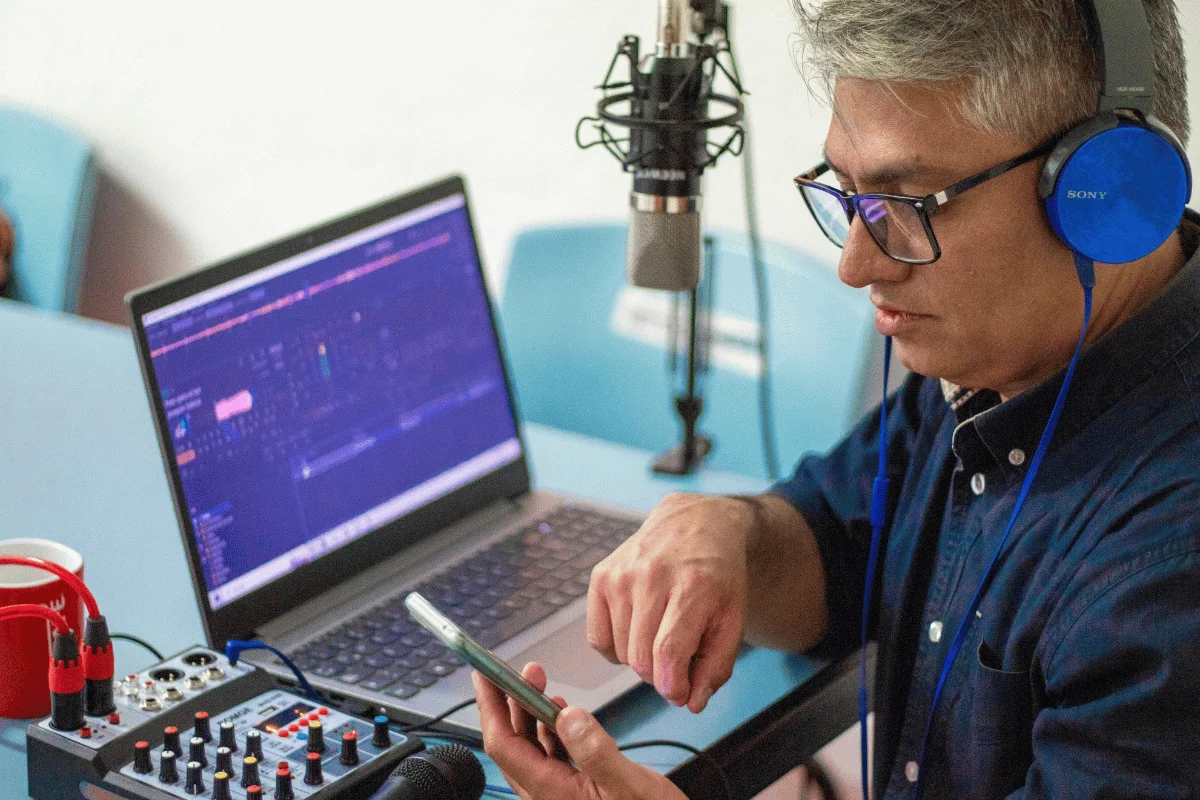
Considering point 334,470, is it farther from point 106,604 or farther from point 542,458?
point 542,458

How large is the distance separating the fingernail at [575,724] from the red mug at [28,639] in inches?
18.2

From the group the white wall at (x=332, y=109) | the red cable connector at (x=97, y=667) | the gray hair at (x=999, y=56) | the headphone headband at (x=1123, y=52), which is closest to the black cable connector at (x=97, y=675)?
the red cable connector at (x=97, y=667)

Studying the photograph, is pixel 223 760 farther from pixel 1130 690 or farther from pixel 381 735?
pixel 1130 690

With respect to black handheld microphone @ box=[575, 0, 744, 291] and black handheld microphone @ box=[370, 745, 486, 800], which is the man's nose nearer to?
black handheld microphone @ box=[575, 0, 744, 291]

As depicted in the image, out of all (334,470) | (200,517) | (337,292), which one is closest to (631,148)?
(337,292)

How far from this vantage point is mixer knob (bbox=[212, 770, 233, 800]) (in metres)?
0.97

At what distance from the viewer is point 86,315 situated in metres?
3.36

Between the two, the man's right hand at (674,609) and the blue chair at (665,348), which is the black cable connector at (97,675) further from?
the blue chair at (665,348)

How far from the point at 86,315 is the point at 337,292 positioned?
2.20 m

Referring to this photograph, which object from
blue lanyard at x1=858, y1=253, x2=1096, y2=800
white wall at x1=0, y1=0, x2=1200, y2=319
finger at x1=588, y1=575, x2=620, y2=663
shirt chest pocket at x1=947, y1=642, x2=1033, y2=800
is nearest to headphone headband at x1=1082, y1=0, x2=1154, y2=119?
blue lanyard at x1=858, y1=253, x2=1096, y2=800

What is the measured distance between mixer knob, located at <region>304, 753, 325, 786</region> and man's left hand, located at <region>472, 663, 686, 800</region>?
120mm

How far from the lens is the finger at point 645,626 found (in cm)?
109

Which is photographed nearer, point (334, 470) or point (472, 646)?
point (472, 646)

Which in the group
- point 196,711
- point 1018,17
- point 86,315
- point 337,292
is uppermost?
point 1018,17
